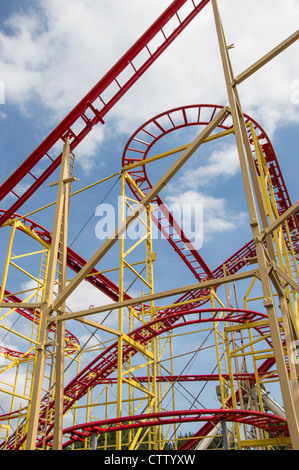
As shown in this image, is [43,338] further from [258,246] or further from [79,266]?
[79,266]

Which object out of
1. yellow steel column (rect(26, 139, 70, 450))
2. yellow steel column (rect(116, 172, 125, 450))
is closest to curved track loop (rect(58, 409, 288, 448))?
yellow steel column (rect(116, 172, 125, 450))

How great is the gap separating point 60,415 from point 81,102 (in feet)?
25.6

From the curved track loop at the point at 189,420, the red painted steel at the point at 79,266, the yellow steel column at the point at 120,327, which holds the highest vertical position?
the red painted steel at the point at 79,266

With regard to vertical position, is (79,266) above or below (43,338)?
above

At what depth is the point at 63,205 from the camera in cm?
786

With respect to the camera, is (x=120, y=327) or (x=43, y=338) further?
(x=120, y=327)

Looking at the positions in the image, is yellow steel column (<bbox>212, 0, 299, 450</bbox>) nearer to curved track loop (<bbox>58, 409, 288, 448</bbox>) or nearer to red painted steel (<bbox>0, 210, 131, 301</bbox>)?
curved track loop (<bbox>58, 409, 288, 448</bbox>)

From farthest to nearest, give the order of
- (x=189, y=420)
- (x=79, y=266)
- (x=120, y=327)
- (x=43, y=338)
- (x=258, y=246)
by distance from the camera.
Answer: (x=79, y=266) < (x=120, y=327) < (x=189, y=420) < (x=43, y=338) < (x=258, y=246)

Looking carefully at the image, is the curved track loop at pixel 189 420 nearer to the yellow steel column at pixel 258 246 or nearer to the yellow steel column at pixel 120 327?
the yellow steel column at pixel 120 327

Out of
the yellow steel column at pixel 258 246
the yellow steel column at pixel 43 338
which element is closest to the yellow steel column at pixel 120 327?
the yellow steel column at pixel 43 338

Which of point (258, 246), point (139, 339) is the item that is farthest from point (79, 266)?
point (258, 246)

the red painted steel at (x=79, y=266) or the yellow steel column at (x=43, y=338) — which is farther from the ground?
the red painted steel at (x=79, y=266)

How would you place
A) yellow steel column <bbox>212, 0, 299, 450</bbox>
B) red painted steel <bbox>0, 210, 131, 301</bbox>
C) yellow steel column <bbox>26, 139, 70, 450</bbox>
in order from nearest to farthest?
yellow steel column <bbox>212, 0, 299, 450</bbox>
yellow steel column <bbox>26, 139, 70, 450</bbox>
red painted steel <bbox>0, 210, 131, 301</bbox>

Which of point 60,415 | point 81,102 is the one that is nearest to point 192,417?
point 60,415
